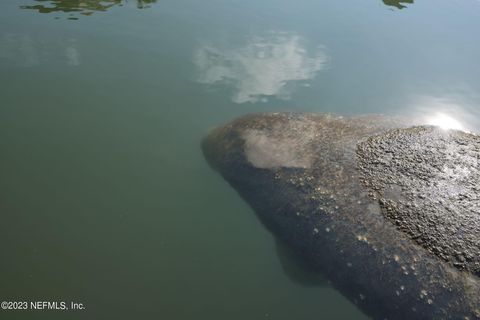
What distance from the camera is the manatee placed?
3498 mm

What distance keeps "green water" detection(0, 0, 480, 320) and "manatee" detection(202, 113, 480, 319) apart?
40 cm

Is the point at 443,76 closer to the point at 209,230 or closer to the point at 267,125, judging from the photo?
the point at 267,125

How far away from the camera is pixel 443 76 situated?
7.89 m

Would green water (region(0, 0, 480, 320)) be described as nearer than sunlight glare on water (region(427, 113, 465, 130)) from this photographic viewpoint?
Yes

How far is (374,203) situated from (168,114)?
3.63 m

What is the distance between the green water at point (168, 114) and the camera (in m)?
→ 4.22

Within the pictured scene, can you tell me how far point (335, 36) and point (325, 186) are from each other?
5.83m

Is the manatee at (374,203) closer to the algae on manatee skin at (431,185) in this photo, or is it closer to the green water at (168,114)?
the algae on manatee skin at (431,185)

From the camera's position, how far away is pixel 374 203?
13.0ft

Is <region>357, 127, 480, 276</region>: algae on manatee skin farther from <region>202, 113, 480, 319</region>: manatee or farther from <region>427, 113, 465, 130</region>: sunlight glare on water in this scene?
<region>427, 113, 465, 130</region>: sunlight glare on water

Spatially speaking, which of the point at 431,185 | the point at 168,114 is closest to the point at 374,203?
the point at 431,185

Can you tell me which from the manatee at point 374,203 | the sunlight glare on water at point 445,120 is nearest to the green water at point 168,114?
the sunlight glare on water at point 445,120

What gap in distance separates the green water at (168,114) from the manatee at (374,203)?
40 cm

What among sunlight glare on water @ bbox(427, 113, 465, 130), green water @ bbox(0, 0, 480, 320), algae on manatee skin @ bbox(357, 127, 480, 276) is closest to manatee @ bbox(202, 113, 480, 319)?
algae on manatee skin @ bbox(357, 127, 480, 276)
